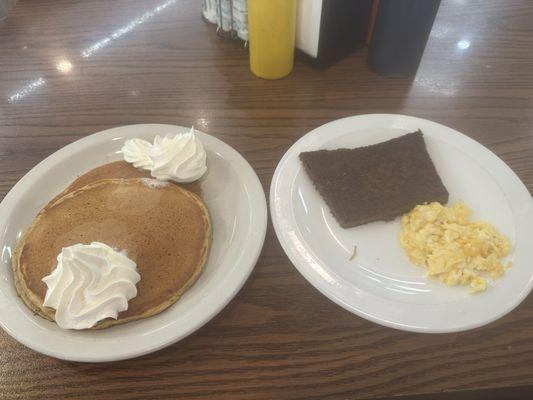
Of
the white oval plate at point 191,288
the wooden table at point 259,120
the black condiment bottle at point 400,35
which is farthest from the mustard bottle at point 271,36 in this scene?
the white oval plate at point 191,288

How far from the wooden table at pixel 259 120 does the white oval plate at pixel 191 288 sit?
69mm

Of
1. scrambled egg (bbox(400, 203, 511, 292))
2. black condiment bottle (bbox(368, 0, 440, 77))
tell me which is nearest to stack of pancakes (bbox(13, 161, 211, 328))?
scrambled egg (bbox(400, 203, 511, 292))

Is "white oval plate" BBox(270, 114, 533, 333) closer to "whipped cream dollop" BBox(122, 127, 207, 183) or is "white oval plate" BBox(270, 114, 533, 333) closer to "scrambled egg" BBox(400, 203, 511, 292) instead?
"scrambled egg" BBox(400, 203, 511, 292)

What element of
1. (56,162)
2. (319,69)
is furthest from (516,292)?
(56,162)

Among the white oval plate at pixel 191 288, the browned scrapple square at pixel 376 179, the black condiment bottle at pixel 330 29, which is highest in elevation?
the black condiment bottle at pixel 330 29

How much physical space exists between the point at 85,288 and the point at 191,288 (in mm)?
226

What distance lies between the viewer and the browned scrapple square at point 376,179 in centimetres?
105

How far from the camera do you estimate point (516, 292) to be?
870 millimetres

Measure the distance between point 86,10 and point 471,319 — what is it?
191 centimetres

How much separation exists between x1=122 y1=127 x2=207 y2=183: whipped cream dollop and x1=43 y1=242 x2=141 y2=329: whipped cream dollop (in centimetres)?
31

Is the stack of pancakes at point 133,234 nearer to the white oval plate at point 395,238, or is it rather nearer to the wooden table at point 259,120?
the wooden table at point 259,120

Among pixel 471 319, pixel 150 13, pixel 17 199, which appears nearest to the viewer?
pixel 471 319

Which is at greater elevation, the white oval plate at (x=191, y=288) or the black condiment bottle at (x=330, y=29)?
the black condiment bottle at (x=330, y=29)

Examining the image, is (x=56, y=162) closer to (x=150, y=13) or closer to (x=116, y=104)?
(x=116, y=104)
